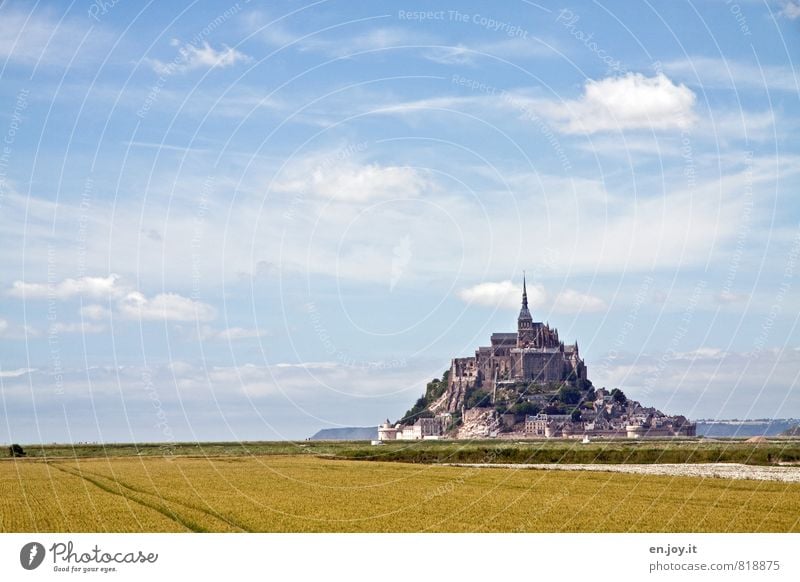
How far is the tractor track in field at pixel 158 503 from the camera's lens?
32875 millimetres

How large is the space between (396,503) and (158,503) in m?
9.43

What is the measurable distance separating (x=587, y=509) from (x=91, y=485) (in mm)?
27450

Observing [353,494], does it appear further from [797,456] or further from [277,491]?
[797,456]

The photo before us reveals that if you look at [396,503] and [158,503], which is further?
[396,503]

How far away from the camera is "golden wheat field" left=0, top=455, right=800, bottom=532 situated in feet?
108
